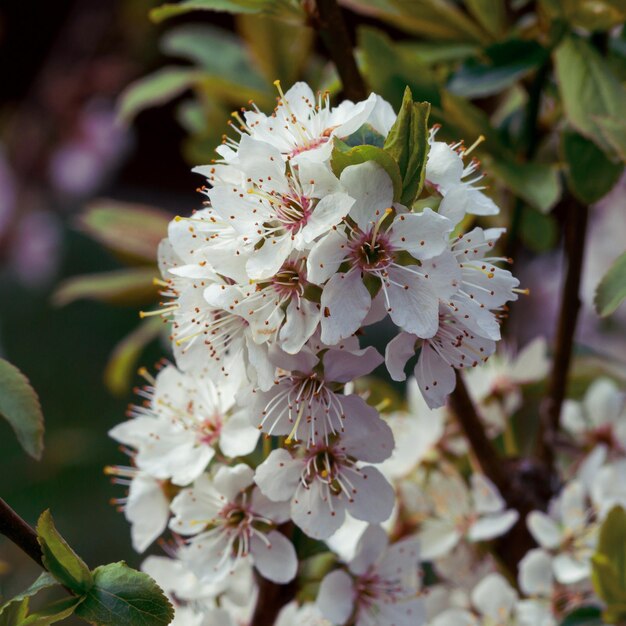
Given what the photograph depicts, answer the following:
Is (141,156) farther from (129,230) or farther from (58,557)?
(58,557)

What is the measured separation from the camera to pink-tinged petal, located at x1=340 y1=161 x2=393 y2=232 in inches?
15.4

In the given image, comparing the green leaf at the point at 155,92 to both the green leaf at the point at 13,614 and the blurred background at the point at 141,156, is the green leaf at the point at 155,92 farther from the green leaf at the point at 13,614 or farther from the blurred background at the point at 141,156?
the green leaf at the point at 13,614

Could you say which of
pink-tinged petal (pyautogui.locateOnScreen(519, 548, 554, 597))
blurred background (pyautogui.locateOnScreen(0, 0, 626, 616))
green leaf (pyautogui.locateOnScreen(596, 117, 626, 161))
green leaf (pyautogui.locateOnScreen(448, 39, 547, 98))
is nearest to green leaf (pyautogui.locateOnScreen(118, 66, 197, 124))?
blurred background (pyautogui.locateOnScreen(0, 0, 626, 616))

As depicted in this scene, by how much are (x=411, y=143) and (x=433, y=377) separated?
0.11 m

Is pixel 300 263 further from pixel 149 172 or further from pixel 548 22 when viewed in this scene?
pixel 149 172

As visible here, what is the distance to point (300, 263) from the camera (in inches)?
16.4

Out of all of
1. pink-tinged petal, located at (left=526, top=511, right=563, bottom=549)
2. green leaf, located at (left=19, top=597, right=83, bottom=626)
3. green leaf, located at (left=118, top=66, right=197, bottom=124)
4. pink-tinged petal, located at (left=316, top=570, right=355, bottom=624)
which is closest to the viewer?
green leaf, located at (left=19, top=597, right=83, bottom=626)

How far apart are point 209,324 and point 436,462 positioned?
0.28 m

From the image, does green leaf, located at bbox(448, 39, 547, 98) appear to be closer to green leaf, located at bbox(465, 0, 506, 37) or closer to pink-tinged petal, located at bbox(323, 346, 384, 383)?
green leaf, located at bbox(465, 0, 506, 37)

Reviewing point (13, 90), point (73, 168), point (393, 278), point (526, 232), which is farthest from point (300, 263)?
point (13, 90)

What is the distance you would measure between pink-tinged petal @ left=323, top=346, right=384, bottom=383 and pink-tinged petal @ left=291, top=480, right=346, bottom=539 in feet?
0.20

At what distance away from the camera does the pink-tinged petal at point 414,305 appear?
401 millimetres

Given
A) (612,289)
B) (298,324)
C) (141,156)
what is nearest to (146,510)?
(298,324)

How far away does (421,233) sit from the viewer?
1.31ft
